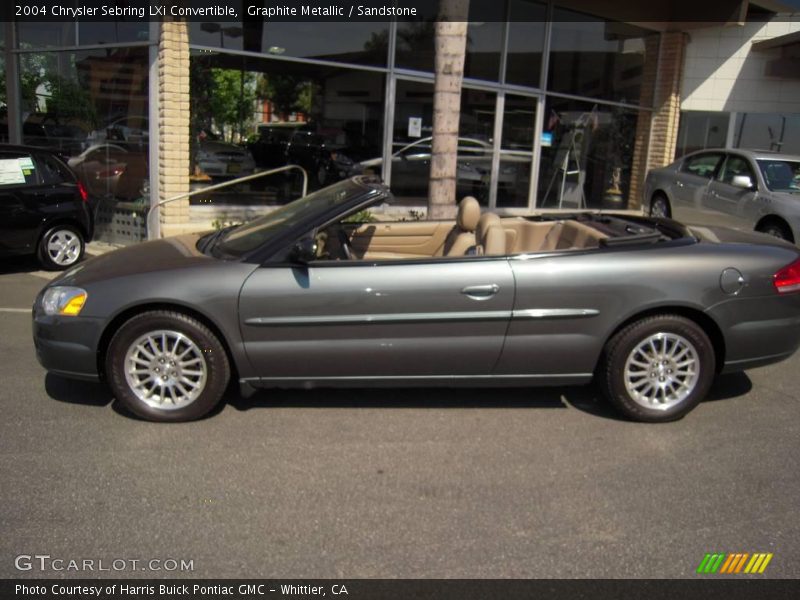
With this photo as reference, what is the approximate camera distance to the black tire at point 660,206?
1186cm

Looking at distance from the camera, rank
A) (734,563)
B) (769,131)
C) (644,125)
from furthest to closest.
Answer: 1. (644,125)
2. (769,131)
3. (734,563)

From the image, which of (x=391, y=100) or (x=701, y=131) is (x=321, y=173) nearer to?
(x=391, y=100)

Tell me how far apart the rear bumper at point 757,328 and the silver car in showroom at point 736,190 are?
5.11 metres

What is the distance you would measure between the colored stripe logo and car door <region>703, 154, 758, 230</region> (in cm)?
767

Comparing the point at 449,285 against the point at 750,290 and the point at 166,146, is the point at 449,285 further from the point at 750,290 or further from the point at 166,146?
the point at 166,146

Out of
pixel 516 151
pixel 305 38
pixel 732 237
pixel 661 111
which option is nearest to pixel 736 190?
pixel 516 151

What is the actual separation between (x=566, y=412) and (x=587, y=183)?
1171 centimetres

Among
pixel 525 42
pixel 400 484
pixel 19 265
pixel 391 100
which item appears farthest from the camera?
pixel 525 42

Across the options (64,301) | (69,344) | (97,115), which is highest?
(97,115)

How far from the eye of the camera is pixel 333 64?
1134 cm

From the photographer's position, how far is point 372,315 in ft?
13.8

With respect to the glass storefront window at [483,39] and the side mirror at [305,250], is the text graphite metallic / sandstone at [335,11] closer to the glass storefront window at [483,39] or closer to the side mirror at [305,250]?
the glass storefront window at [483,39]

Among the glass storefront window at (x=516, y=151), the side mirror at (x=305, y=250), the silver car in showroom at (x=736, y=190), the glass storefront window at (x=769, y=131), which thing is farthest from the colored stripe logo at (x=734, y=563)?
the glass storefront window at (x=769, y=131)
